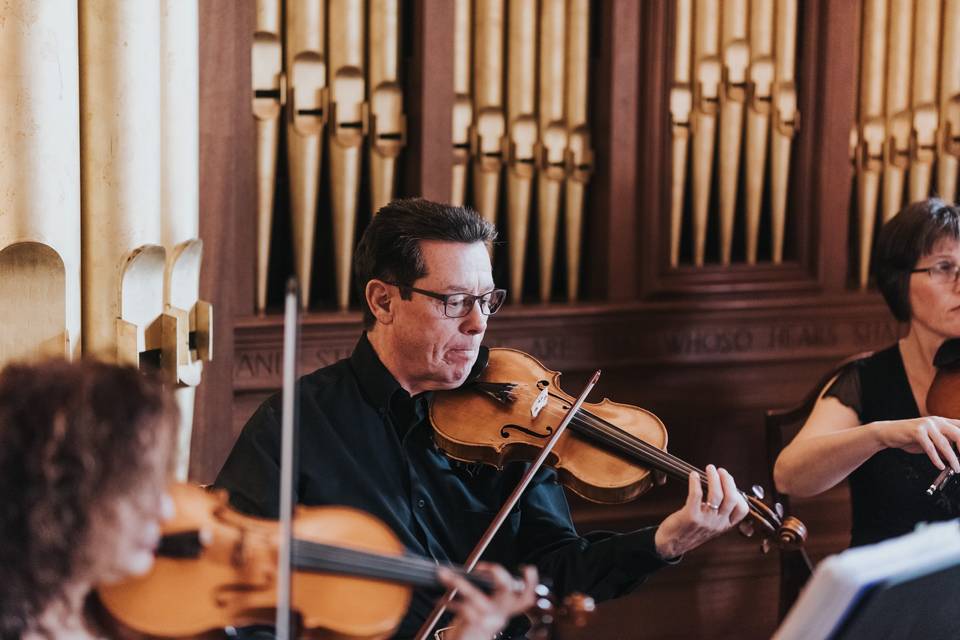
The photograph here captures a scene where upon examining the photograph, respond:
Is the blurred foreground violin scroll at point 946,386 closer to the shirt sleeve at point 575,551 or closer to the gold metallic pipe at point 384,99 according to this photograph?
the shirt sleeve at point 575,551

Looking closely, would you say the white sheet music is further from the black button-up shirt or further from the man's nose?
the man's nose

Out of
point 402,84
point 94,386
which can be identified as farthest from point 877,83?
point 94,386

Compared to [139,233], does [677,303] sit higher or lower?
lower

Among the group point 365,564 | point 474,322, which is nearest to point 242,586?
point 365,564

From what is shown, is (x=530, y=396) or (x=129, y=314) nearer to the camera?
(x=530, y=396)

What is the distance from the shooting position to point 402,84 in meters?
3.10

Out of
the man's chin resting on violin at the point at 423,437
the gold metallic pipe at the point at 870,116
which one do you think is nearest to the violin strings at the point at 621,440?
the man's chin resting on violin at the point at 423,437

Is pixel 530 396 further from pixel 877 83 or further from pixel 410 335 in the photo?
pixel 877 83

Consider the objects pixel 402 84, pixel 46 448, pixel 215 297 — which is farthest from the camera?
pixel 402 84

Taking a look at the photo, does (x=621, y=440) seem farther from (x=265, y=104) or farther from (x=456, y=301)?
(x=265, y=104)

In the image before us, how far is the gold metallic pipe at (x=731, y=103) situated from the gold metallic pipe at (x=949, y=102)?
23.4 inches

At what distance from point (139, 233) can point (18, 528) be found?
4.16 feet

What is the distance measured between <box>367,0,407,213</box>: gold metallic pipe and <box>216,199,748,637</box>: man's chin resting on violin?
2.74 feet

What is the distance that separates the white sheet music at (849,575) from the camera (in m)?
1.32
